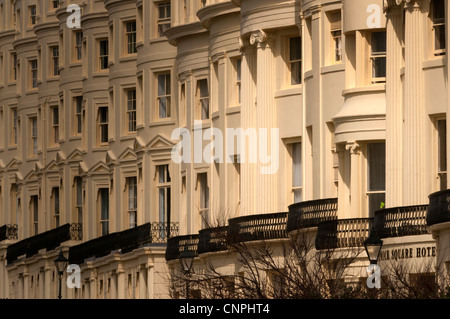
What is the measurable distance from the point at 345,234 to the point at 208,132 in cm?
1736

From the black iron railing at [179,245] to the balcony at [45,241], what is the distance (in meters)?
22.4

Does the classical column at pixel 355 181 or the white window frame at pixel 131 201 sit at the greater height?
the white window frame at pixel 131 201

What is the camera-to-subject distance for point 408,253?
48219 mm

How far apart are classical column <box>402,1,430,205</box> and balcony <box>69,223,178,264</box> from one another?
93.6 feet

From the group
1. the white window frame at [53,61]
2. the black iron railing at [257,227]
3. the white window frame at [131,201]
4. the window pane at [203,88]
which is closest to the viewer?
the black iron railing at [257,227]

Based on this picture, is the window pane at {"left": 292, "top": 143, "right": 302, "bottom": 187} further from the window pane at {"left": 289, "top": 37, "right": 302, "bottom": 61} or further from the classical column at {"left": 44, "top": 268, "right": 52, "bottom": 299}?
the classical column at {"left": 44, "top": 268, "right": 52, "bottom": 299}

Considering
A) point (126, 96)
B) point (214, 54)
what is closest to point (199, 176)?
point (214, 54)

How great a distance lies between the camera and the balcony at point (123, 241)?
7844 cm

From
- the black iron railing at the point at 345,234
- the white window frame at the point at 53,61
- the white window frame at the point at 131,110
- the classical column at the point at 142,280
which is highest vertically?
the white window frame at the point at 53,61

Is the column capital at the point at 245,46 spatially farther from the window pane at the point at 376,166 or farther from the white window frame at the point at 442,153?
the white window frame at the point at 442,153

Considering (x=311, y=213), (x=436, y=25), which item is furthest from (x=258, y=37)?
(x=436, y=25)

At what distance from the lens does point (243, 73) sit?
63.7 meters

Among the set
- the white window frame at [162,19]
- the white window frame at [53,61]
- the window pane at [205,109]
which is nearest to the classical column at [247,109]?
the window pane at [205,109]
